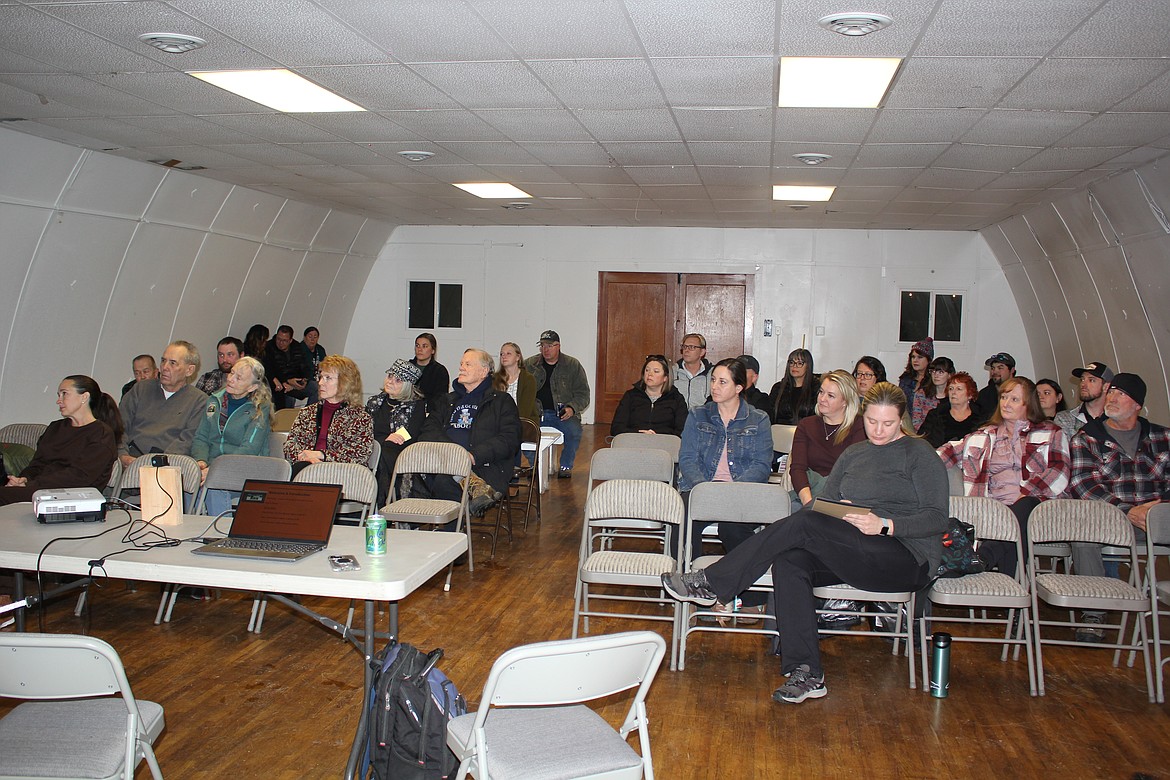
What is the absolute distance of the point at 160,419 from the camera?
6699 mm

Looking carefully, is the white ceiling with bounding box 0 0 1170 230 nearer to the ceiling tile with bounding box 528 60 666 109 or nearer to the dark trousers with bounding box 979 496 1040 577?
the ceiling tile with bounding box 528 60 666 109

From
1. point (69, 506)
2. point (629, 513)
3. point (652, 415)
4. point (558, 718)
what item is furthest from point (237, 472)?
point (652, 415)

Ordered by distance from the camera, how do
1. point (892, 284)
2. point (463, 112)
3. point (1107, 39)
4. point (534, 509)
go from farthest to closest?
1. point (892, 284)
2. point (534, 509)
3. point (463, 112)
4. point (1107, 39)

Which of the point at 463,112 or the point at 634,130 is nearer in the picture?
the point at 463,112

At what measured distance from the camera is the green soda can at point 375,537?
11.7 feet

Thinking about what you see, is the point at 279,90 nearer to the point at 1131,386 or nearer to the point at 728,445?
the point at 728,445

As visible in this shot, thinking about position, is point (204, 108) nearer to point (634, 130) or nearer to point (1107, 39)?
point (634, 130)

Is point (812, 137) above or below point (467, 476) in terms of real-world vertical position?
above

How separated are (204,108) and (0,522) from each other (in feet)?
11.9

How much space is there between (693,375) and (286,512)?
5661mm

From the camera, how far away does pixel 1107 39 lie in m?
4.46

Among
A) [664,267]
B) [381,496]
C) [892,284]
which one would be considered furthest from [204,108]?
[892,284]

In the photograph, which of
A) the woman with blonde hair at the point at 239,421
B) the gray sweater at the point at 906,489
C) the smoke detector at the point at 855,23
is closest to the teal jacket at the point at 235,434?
the woman with blonde hair at the point at 239,421

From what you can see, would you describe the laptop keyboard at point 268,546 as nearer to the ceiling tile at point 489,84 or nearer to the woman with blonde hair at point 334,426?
the woman with blonde hair at point 334,426
